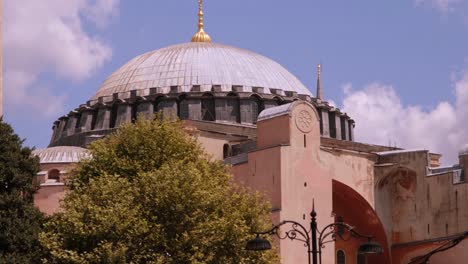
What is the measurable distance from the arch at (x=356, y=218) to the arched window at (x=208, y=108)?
8.97 meters

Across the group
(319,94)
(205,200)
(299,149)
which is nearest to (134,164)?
(205,200)

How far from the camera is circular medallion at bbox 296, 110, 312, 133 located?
150ft

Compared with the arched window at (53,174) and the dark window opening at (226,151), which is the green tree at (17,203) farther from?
the dark window opening at (226,151)

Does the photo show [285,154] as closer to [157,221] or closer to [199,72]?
[157,221]

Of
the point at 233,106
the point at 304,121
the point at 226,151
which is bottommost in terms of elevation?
the point at 226,151

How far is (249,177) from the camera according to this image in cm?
4584

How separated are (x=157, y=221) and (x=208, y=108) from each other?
65.2 feet

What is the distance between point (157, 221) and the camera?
37.8 meters

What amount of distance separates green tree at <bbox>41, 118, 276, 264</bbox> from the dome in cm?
1923

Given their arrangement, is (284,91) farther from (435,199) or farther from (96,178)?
(96,178)

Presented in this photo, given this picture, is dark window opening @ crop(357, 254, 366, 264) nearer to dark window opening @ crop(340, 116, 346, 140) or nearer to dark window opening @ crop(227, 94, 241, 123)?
dark window opening @ crop(227, 94, 241, 123)

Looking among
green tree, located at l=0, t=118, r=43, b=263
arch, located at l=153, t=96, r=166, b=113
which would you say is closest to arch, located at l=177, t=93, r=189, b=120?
arch, located at l=153, t=96, r=166, b=113

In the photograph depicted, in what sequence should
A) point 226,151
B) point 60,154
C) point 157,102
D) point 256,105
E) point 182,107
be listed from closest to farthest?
point 60,154 < point 226,151 < point 182,107 < point 157,102 < point 256,105

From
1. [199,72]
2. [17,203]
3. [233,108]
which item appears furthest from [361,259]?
[17,203]
